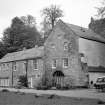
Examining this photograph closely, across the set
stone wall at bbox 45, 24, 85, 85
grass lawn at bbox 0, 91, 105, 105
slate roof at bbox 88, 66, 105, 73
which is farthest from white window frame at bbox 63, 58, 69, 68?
grass lawn at bbox 0, 91, 105, 105

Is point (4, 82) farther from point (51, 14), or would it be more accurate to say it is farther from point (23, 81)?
point (51, 14)

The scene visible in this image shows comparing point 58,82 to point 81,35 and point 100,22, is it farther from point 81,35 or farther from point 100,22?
point 100,22

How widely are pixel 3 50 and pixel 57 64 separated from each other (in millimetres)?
35293

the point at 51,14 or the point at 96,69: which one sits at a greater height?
the point at 51,14

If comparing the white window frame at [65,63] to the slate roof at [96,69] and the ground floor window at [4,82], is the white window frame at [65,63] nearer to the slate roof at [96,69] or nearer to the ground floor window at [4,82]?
the slate roof at [96,69]

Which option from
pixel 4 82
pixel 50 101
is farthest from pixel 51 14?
pixel 50 101

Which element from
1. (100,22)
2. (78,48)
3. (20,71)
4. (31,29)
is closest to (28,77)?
(20,71)

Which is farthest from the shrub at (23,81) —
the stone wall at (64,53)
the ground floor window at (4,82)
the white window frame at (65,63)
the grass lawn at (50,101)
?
the grass lawn at (50,101)

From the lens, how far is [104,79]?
29.6 m

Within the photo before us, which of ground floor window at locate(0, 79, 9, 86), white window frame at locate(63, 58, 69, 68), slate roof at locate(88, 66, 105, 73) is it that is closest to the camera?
slate roof at locate(88, 66, 105, 73)

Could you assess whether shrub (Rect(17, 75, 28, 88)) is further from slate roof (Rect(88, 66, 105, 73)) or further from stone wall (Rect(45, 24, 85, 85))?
slate roof (Rect(88, 66, 105, 73))

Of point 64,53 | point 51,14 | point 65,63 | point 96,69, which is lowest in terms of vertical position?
point 96,69

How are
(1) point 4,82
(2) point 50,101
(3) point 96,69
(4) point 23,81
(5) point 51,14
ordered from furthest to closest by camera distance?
(5) point 51,14, (1) point 4,82, (4) point 23,81, (3) point 96,69, (2) point 50,101

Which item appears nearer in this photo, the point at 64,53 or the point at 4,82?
the point at 64,53
